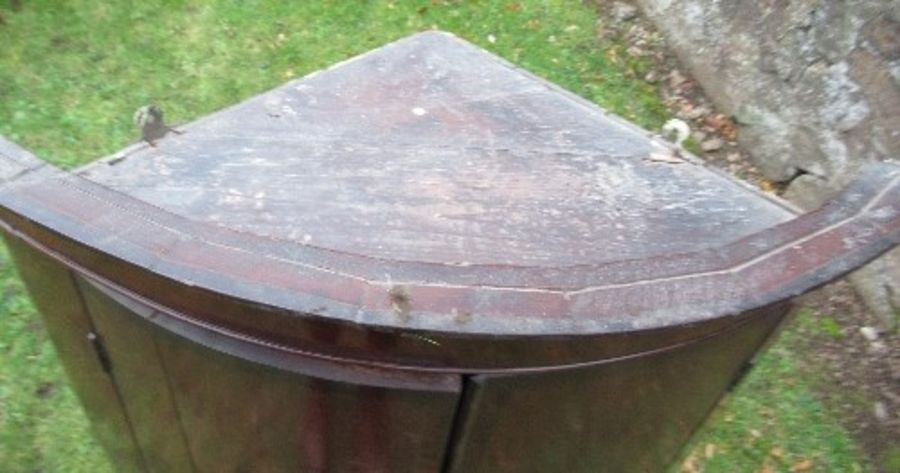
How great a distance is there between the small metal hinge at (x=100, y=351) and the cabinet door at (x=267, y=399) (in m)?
0.02

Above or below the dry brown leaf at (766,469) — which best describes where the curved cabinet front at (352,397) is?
above

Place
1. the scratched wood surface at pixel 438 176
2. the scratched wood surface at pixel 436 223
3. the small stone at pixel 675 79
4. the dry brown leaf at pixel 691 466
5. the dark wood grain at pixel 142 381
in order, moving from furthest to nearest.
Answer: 1. the small stone at pixel 675 79
2. the dry brown leaf at pixel 691 466
3. the scratched wood surface at pixel 438 176
4. the dark wood grain at pixel 142 381
5. the scratched wood surface at pixel 436 223

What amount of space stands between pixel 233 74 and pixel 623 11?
2.06 m

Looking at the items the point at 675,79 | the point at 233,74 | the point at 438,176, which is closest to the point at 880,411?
the point at 675,79

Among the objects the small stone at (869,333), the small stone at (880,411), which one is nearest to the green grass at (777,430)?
the small stone at (880,411)

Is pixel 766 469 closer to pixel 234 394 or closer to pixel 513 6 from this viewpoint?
pixel 234 394

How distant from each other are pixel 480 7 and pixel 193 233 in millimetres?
3768

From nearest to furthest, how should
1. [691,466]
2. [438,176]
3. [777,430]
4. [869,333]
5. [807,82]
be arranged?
[438,176]
[691,466]
[777,430]
[869,333]
[807,82]

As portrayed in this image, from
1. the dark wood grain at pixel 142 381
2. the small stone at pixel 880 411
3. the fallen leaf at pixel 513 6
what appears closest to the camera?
the dark wood grain at pixel 142 381

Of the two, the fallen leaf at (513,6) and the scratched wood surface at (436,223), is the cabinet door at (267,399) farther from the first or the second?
the fallen leaf at (513,6)

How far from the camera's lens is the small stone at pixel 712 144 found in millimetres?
4051

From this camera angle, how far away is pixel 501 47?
441 centimetres

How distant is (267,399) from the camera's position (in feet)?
4.23

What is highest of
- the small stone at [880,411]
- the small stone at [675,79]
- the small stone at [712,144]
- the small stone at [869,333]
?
the small stone at [675,79]
